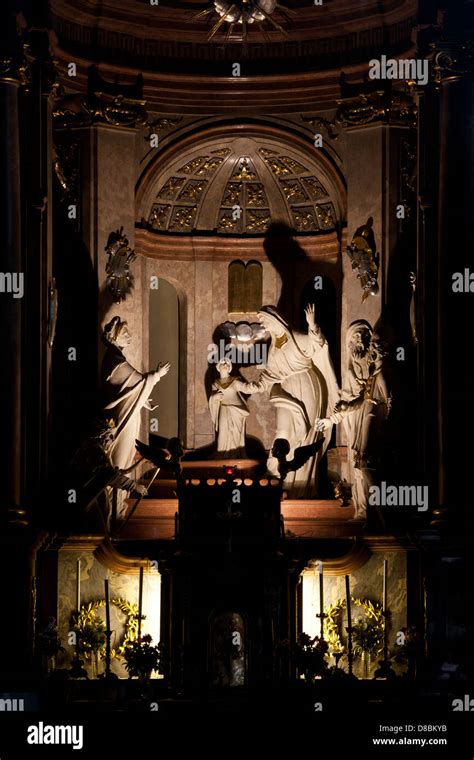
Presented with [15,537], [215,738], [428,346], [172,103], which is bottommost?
[215,738]

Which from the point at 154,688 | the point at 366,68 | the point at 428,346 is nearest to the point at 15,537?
the point at 154,688

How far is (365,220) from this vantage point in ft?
108

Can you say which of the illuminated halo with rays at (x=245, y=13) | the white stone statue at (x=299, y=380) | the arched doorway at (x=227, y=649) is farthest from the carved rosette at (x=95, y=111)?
the arched doorway at (x=227, y=649)

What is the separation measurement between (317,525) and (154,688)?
3723 mm

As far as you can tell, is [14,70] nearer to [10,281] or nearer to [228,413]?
[10,281]

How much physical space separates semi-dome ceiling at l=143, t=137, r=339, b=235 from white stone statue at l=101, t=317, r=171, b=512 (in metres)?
2.01

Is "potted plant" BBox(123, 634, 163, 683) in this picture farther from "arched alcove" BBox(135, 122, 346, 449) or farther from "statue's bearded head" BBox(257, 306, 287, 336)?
"statue's bearded head" BBox(257, 306, 287, 336)

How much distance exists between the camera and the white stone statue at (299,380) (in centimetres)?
3309

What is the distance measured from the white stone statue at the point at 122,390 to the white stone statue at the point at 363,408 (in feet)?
7.68

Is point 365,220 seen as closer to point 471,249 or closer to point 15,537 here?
point 471,249

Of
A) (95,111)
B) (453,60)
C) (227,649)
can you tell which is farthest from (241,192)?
(227,649)

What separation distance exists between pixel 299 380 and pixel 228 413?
1020 millimetres

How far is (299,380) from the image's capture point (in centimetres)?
3325

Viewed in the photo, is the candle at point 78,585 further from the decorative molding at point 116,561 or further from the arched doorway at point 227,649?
the arched doorway at point 227,649
